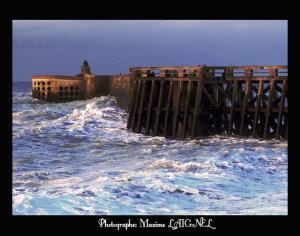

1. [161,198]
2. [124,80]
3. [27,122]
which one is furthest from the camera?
[124,80]

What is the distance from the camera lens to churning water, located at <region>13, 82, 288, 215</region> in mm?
9148

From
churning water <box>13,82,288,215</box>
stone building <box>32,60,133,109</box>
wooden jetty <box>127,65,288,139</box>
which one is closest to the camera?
churning water <box>13,82,288,215</box>

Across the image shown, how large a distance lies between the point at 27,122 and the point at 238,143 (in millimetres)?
14947

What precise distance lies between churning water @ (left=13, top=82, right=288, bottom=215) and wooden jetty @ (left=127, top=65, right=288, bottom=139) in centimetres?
77

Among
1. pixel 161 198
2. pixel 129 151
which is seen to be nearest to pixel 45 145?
pixel 129 151

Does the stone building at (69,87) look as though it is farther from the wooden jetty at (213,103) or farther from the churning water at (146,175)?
the churning water at (146,175)

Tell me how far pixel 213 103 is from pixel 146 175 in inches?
319

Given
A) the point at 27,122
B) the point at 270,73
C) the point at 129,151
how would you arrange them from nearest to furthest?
1. the point at 129,151
2. the point at 270,73
3. the point at 27,122

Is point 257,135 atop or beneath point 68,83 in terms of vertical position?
beneath

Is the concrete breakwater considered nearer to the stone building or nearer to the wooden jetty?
the wooden jetty

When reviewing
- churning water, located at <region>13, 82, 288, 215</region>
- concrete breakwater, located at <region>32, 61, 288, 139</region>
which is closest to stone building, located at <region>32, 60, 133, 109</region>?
concrete breakwater, located at <region>32, 61, 288, 139</region>

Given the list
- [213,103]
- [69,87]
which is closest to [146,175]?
[213,103]

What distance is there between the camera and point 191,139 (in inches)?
740
